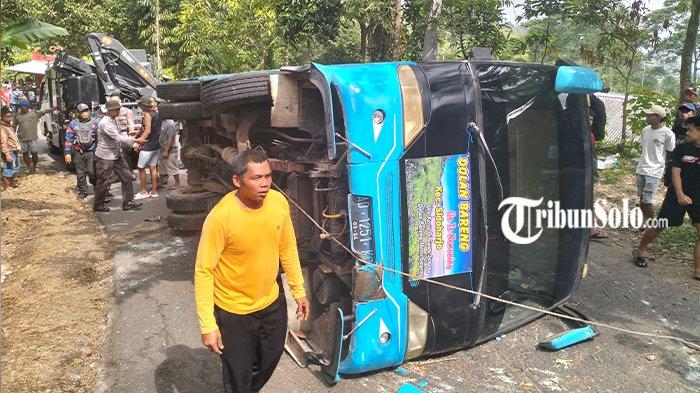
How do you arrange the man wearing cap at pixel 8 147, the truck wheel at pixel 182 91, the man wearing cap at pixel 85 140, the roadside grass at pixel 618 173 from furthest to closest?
the man wearing cap at pixel 8 147, the roadside grass at pixel 618 173, the man wearing cap at pixel 85 140, the truck wheel at pixel 182 91

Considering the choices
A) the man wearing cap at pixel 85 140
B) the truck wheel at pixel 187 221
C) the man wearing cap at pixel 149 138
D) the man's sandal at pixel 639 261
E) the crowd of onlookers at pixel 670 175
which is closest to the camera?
the crowd of onlookers at pixel 670 175

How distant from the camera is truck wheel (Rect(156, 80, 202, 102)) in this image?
4867 mm

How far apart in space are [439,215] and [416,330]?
0.77 m

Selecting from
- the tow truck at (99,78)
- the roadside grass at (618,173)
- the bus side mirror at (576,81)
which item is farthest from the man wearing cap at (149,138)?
the roadside grass at (618,173)

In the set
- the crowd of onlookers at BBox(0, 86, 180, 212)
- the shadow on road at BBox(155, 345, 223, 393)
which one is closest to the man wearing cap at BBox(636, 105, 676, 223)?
the shadow on road at BBox(155, 345, 223, 393)

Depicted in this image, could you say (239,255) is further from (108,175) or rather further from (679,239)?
(108,175)

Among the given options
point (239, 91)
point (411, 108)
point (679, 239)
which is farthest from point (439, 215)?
point (679, 239)

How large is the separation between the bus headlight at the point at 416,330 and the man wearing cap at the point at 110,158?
239 inches

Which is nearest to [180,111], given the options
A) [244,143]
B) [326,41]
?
[244,143]

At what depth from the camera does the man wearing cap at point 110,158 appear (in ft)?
25.7

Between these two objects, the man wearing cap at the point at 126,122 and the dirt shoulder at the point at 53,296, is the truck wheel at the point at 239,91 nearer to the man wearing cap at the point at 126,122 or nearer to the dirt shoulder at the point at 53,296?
the dirt shoulder at the point at 53,296

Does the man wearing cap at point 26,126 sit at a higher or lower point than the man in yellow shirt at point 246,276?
higher

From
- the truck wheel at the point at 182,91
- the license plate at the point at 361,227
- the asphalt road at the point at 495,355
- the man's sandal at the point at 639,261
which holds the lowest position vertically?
the asphalt road at the point at 495,355

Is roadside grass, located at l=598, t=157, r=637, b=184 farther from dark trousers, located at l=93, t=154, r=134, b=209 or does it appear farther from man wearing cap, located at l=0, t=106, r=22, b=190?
man wearing cap, located at l=0, t=106, r=22, b=190
